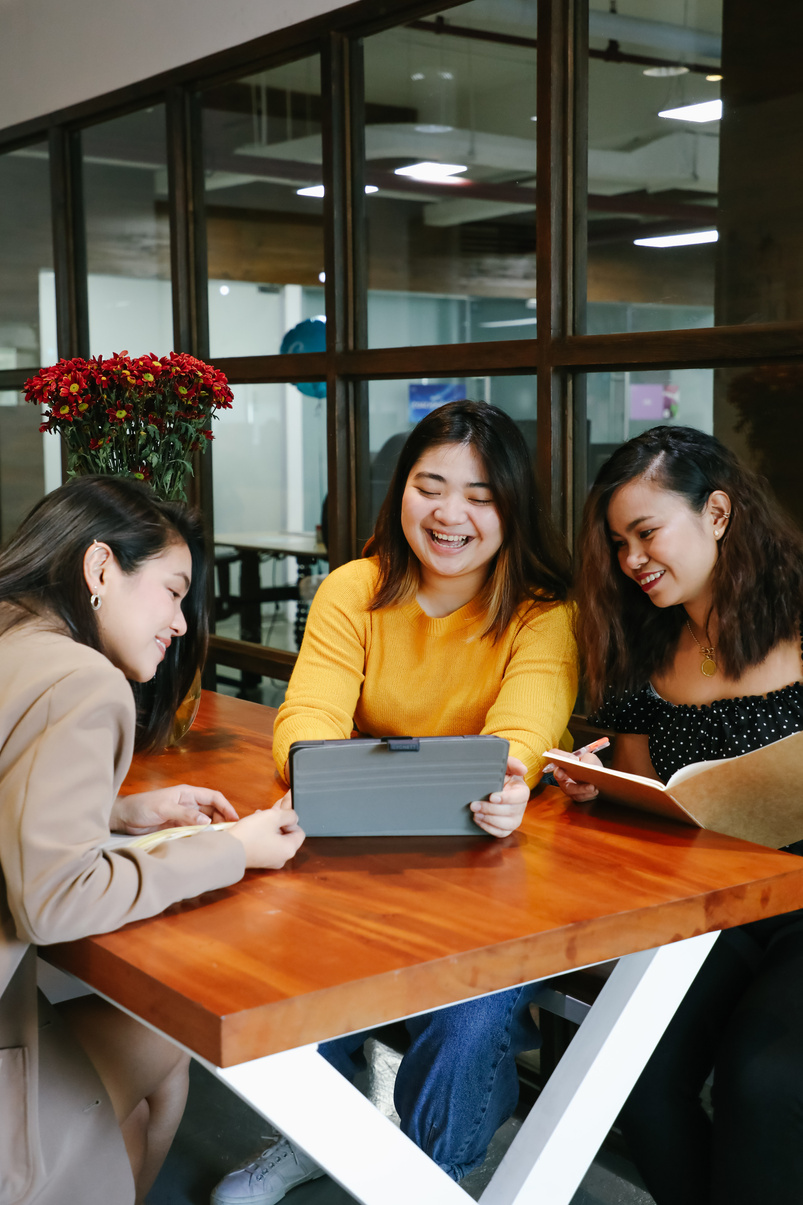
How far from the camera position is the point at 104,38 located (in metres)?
3.46

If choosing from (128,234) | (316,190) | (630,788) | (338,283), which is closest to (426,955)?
(630,788)

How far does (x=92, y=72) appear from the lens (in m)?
3.55

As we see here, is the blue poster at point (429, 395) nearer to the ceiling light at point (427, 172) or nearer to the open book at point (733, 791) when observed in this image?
the ceiling light at point (427, 172)

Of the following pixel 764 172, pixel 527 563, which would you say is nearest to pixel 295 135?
pixel 764 172

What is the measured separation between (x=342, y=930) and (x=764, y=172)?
60.5 inches

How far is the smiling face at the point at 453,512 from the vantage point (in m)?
1.95

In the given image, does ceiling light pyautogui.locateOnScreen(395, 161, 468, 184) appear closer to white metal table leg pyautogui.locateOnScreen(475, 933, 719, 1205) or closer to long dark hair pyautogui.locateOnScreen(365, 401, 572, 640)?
long dark hair pyautogui.locateOnScreen(365, 401, 572, 640)

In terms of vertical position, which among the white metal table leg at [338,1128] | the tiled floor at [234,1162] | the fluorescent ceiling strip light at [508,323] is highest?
the fluorescent ceiling strip light at [508,323]

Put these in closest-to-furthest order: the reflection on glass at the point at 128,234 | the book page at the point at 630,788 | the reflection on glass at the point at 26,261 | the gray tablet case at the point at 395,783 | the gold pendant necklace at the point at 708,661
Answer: the gray tablet case at the point at 395,783, the book page at the point at 630,788, the gold pendant necklace at the point at 708,661, the reflection on glass at the point at 128,234, the reflection on glass at the point at 26,261

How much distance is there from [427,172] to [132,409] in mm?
1084

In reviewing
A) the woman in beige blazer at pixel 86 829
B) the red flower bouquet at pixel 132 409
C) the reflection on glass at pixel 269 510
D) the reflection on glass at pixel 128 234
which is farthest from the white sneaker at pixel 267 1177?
the reflection on glass at pixel 128 234

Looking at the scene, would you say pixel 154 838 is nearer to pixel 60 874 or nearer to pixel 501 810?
pixel 60 874

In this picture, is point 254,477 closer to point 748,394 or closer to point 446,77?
point 446,77

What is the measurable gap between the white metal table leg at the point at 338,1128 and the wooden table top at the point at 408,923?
0.08 metres
